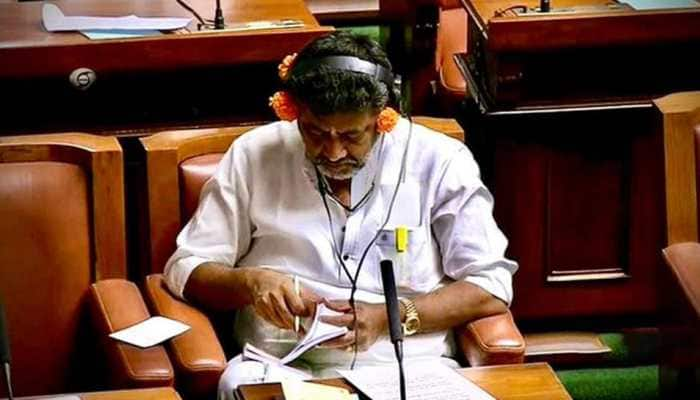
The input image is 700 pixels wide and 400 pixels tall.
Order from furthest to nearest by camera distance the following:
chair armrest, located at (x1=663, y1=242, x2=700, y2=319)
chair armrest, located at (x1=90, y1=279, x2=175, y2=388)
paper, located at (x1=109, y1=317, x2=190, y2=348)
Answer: chair armrest, located at (x1=663, y1=242, x2=700, y2=319) → paper, located at (x1=109, y1=317, x2=190, y2=348) → chair armrest, located at (x1=90, y1=279, x2=175, y2=388)

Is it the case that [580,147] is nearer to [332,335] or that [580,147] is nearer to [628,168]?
[628,168]

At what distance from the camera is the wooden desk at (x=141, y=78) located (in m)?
3.71

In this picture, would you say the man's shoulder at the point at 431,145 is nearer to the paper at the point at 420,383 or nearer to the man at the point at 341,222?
the man at the point at 341,222

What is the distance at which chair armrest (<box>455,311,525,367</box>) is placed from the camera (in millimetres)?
2760

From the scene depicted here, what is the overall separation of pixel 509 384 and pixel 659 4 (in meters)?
1.65

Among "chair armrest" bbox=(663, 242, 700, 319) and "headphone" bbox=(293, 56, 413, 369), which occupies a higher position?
"headphone" bbox=(293, 56, 413, 369)

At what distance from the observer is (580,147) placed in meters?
3.82

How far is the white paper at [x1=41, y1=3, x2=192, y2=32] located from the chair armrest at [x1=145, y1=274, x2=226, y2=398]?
47.3 inches

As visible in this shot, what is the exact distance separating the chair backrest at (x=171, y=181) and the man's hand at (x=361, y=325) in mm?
430

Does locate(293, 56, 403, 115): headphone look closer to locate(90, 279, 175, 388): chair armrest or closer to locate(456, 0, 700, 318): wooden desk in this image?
locate(90, 279, 175, 388): chair armrest

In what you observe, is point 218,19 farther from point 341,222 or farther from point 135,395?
point 135,395

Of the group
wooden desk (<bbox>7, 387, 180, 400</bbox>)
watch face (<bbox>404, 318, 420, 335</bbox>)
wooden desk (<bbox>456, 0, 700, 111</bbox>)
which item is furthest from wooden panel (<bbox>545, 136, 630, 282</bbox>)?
wooden desk (<bbox>7, 387, 180, 400</bbox>)

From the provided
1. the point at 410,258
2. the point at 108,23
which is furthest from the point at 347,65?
the point at 108,23

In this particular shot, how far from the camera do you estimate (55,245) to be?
3002 mm
